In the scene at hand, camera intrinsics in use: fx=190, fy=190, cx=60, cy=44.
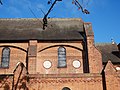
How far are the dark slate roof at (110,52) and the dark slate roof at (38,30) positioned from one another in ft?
16.6

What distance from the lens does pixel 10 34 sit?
24984 millimetres

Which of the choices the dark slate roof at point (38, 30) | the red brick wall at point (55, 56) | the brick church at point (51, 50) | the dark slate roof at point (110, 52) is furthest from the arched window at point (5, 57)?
the dark slate roof at point (110, 52)

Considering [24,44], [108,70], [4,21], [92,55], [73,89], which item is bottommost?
[73,89]

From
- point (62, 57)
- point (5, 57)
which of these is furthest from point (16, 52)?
point (62, 57)

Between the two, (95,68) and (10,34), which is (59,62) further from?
(10,34)

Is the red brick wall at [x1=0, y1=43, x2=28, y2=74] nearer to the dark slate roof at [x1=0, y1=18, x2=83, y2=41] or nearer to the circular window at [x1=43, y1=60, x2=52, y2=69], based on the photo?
the dark slate roof at [x1=0, y1=18, x2=83, y2=41]

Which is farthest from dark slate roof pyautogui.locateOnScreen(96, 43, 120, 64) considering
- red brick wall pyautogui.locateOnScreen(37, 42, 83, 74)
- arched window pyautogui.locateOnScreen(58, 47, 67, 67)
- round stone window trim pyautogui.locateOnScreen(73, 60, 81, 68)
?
arched window pyautogui.locateOnScreen(58, 47, 67, 67)

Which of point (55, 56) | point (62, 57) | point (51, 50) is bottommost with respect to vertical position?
point (62, 57)

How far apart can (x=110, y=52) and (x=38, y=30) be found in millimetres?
11095

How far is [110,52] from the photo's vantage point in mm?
28156

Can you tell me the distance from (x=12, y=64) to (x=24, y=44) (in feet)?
9.46

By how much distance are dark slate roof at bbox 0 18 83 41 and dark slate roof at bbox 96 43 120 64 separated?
5.05m

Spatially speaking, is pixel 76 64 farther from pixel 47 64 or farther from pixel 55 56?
pixel 47 64

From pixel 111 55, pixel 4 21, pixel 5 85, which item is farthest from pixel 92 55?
pixel 4 21
